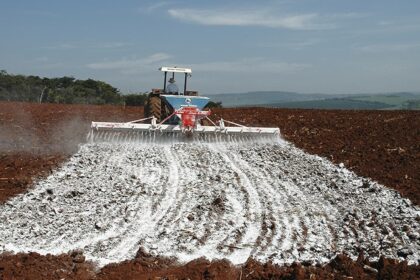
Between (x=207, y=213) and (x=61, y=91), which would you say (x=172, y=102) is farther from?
(x=61, y=91)

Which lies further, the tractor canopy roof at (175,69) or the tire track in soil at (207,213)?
the tractor canopy roof at (175,69)

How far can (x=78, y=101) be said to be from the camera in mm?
40500

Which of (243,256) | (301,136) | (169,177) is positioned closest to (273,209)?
(243,256)

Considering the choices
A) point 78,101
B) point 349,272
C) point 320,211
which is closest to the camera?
point 349,272

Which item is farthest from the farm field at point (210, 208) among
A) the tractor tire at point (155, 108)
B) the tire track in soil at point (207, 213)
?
the tractor tire at point (155, 108)

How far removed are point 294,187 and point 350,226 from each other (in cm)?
231

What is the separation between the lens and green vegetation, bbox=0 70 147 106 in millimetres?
37812

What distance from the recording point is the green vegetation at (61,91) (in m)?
37.8

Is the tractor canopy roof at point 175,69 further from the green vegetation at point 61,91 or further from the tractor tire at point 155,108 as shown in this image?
the green vegetation at point 61,91

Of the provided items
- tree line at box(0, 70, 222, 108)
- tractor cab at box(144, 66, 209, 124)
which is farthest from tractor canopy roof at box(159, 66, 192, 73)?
tree line at box(0, 70, 222, 108)

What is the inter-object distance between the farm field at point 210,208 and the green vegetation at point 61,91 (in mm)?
25586

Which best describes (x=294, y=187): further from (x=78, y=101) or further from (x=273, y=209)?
(x=78, y=101)

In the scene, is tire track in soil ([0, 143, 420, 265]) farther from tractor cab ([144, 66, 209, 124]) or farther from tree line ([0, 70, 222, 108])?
tree line ([0, 70, 222, 108])

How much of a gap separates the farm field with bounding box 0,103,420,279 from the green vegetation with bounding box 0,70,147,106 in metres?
25.6
